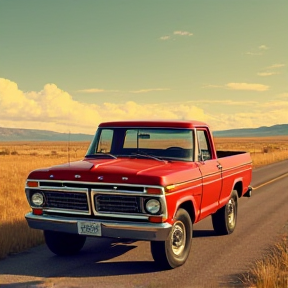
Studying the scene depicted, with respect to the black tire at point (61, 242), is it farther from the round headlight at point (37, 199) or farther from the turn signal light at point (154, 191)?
the turn signal light at point (154, 191)

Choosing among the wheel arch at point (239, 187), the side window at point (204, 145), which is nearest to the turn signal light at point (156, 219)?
the side window at point (204, 145)

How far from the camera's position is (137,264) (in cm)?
664

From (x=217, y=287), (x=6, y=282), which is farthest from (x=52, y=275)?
(x=217, y=287)

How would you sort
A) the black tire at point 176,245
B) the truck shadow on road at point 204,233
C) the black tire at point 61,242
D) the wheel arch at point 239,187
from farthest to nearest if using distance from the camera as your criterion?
1. the wheel arch at point 239,187
2. the truck shadow on road at point 204,233
3. the black tire at point 61,242
4. the black tire at point 176,245

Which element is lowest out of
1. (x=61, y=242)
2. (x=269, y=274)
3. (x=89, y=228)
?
(x=269, y=274)

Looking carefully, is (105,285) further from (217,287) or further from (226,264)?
(226,264)

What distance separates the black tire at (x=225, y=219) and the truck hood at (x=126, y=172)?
7.00 feet

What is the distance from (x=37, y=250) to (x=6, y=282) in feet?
5.79

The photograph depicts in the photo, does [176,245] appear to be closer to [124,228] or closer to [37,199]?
[124,228]

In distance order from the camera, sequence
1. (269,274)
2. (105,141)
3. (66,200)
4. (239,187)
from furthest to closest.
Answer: (239,187) < (105,141) < (66,200) < (269,274)

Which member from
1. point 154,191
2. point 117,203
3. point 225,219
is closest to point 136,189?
point 154,191

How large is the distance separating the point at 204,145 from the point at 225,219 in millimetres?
1768

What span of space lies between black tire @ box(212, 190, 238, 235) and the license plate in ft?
11.1

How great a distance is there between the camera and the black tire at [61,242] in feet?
23.0
